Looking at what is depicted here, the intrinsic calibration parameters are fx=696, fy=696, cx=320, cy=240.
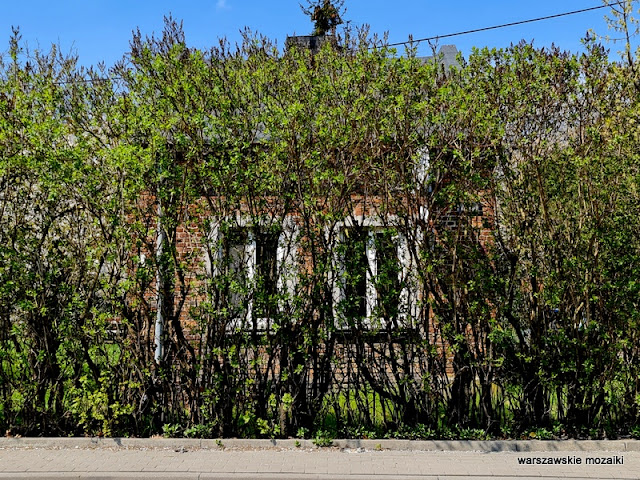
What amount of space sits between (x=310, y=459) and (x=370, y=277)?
1859mm

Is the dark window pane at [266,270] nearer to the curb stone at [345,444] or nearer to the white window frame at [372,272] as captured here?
the white window frame at [372,272]

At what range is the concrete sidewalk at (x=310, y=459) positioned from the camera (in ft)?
20.2

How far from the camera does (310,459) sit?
6.58 meters

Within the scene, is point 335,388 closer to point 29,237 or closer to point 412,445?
point 412,445

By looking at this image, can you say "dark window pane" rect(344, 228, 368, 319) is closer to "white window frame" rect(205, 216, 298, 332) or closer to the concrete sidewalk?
"white window frame" rect(205, 216, 298, 332)

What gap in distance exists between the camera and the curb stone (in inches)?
271

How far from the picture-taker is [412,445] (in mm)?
6984

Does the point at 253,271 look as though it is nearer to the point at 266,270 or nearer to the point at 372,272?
the point at 266,270

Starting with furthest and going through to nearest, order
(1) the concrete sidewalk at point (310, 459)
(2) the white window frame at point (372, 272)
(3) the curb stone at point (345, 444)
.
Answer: (2) the white window frame at point (372, 272) → (3) the curb stone at point (345, 444) → (1) the concrete sidewalk at point (310, 459)

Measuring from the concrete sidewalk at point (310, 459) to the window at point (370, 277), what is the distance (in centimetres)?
127

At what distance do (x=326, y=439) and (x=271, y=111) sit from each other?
10.8 ft

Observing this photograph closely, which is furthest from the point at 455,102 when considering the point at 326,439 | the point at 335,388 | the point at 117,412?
the point at 117,412

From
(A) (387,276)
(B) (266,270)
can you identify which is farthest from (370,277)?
(B) (266,270)

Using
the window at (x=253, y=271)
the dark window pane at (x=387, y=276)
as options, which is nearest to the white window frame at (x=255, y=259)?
the window at (x=253, y=271)
